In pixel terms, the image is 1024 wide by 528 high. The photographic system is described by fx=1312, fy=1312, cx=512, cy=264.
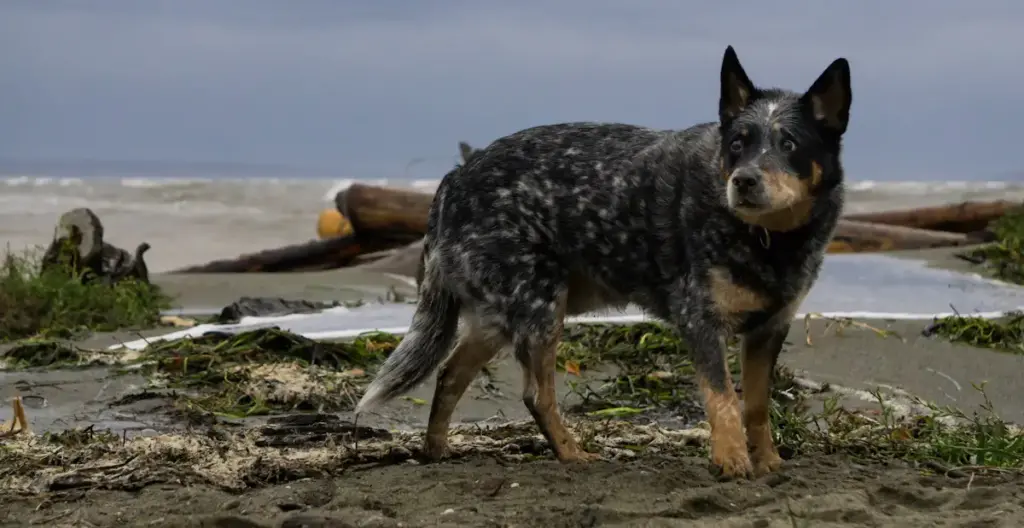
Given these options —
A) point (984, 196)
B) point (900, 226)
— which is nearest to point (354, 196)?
point (900, 226)

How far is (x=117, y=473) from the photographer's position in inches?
196

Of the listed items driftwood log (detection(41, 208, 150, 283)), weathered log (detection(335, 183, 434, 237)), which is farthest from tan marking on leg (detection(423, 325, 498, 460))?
weathered log (detection(335, 183, 434, 237))

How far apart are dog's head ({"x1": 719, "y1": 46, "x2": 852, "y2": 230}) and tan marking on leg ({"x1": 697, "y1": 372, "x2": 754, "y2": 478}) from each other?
0.65m

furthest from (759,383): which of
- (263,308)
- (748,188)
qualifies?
(263,308)

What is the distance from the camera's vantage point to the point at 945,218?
1420 centimetres

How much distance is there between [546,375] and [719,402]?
78 centimetres

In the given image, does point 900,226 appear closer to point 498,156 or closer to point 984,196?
point 498,156

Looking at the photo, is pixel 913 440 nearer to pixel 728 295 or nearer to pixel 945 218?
pixel 728 295

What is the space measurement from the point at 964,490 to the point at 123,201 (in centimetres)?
2538

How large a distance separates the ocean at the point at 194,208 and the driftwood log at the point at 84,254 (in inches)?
258

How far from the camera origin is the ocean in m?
20.8

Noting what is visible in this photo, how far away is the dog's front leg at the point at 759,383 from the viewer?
201 inches

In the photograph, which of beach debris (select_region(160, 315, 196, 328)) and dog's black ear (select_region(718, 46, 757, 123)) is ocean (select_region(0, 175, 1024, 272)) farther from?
dog's black ear (select_region(718, 46, 757, 123))

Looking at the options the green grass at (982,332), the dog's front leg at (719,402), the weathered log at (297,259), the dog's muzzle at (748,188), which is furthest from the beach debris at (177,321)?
the dog's muzzle at (748,188)
